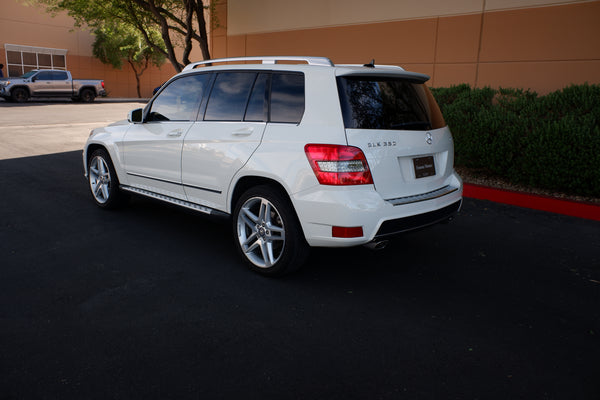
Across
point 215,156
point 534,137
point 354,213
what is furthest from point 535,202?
point 215,156

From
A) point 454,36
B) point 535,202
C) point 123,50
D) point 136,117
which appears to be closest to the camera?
point 136,117

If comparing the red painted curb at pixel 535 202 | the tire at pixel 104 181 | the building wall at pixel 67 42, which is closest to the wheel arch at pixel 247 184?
the tire at pixel 104 181

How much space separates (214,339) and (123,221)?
3.17 m

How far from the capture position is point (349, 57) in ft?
39.5

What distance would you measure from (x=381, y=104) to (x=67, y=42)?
143 ft

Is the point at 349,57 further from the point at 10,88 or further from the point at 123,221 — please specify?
the point at 10,88

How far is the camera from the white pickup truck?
28266mm

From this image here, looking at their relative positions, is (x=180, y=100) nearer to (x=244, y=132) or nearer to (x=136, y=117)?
(x=136, y=117)

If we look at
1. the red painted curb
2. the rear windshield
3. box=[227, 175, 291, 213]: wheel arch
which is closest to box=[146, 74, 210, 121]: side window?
box=[227, 175, 291, 213]: wheel arch

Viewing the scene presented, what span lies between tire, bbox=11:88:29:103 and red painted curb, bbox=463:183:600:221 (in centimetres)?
2873

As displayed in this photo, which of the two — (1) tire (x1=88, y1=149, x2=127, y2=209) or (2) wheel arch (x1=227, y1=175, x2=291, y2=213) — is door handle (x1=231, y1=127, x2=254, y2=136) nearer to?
(2) wheel arch (x1=227, y1=175, x2=291, y2=213)

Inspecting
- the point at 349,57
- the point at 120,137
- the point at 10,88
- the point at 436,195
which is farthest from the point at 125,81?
the point at 436,195

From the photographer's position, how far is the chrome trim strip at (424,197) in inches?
150

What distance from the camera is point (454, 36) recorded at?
10.2 metres
